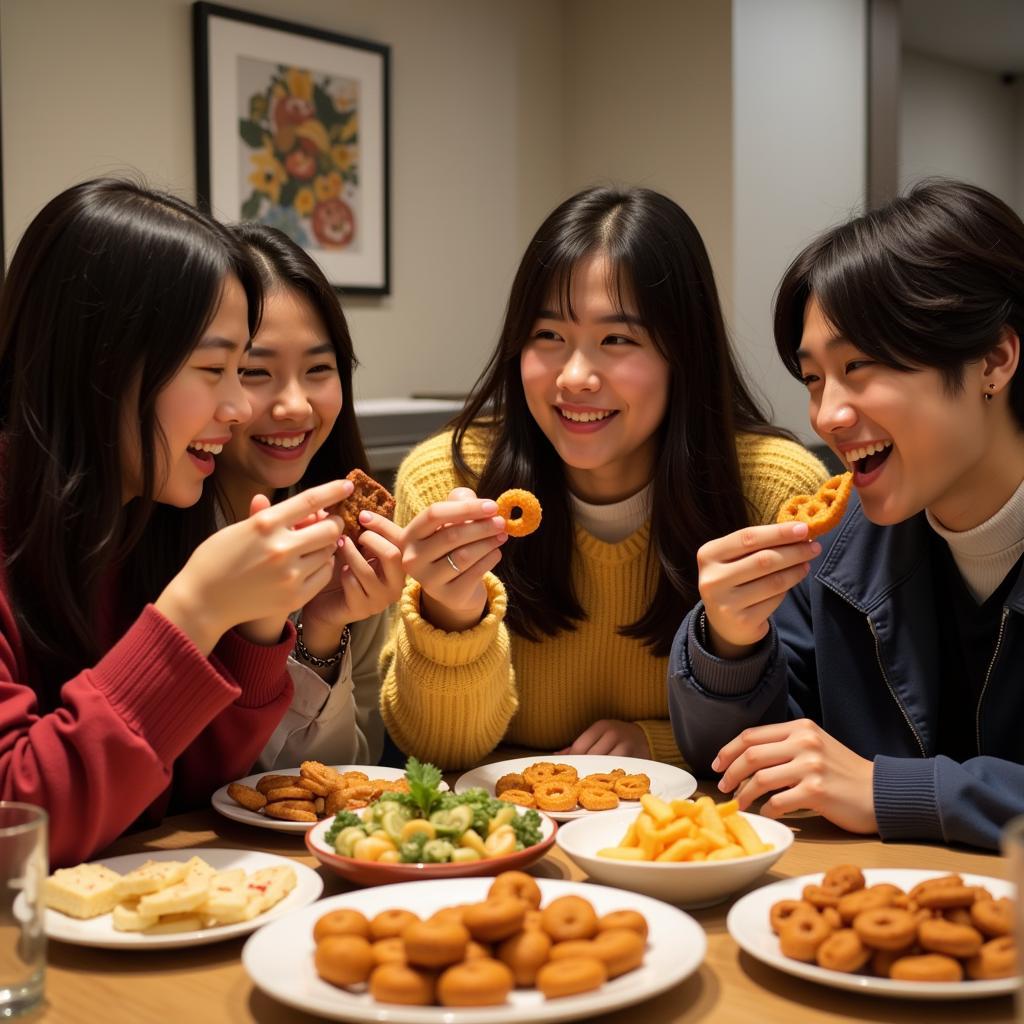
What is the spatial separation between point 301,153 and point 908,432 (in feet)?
9.54

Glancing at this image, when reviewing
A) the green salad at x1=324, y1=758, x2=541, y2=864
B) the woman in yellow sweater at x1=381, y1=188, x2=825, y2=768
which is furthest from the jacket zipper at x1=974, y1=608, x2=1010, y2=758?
the green salad at x1=324, y1=758, x2=541, y2=864

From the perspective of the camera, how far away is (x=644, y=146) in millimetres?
4738

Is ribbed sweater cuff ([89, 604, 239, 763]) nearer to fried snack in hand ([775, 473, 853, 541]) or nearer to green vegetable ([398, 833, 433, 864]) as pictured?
green vegetable ([398, 833, 433, 864])

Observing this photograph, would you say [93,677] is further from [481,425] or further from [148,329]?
[481,425]

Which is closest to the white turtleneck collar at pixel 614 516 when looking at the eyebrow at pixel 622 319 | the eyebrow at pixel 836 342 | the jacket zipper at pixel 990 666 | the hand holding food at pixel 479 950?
the eyebrow at pixel 622 319

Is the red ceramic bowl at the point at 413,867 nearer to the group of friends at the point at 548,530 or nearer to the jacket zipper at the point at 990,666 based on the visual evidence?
the group of friends at the point at 548,530

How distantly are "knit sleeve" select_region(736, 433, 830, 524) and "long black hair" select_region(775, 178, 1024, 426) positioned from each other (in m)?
0.58

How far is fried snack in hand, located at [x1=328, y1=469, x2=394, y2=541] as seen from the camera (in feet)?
6.48

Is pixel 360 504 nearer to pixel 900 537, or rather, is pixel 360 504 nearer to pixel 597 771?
pixel 597 771

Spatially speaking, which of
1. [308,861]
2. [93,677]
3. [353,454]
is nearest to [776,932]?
[308,861]

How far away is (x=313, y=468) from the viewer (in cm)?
236

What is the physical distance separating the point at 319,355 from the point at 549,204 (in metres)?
2.97

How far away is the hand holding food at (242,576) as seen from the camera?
1.39 metres

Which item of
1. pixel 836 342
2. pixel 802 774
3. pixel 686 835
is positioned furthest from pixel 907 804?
pixel 836 342
